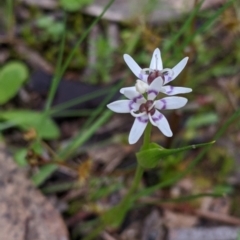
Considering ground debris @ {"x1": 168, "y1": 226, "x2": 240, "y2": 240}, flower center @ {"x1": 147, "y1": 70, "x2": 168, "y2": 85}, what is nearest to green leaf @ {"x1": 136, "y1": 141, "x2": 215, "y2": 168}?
flower center @ {"x1": 147, "y1": 70, "x2": 168, "y2": 85}

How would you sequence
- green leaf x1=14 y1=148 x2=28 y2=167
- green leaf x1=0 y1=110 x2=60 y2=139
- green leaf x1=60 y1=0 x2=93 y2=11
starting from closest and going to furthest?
green leaf x1=14 y1=148 x2=28 y2=167, green leaf x1=0 y1=110 x2=60 y2=139, green leaf x1=60 y1=0 x2=93 y2=11

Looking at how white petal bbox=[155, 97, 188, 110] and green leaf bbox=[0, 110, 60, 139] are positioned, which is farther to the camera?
green leaf bbox=[0, 110, 60, 139]

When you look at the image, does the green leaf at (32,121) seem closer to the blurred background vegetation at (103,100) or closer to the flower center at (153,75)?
the blurred background vegetation at (103,100)

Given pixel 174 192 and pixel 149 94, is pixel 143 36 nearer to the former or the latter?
pixel 174 192

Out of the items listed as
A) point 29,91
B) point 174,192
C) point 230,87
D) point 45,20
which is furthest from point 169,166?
point 45,20

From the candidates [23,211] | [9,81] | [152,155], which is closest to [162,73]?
[152,155]

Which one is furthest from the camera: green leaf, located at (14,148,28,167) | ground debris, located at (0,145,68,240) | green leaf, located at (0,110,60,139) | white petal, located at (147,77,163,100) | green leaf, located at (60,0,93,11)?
green leaf, located at (60,0,93,11)

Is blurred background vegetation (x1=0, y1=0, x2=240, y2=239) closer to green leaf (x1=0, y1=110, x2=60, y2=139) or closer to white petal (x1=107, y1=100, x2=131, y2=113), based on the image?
green leaf (x1=0, y1=110, x2=60, y2=139)
